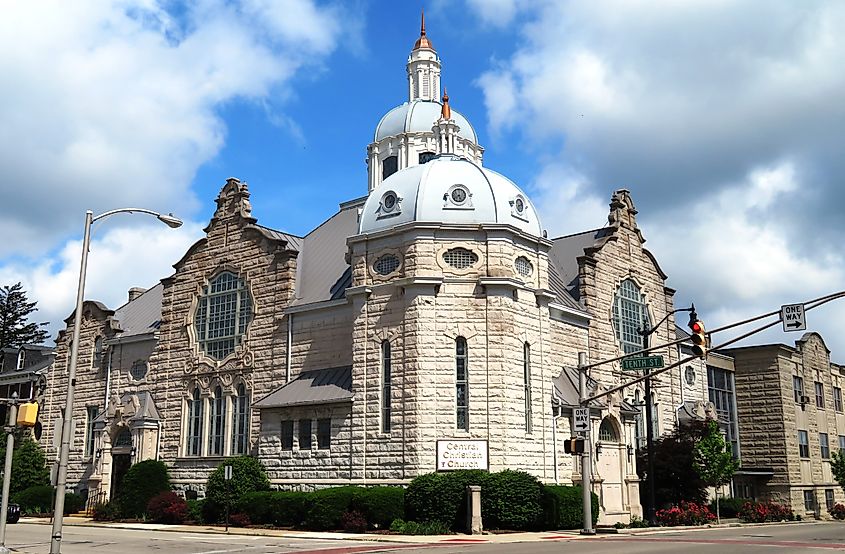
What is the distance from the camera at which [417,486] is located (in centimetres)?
3212

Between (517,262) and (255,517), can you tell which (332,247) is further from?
(255,517)

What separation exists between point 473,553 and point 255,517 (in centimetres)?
1714

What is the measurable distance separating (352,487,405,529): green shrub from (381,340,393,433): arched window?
10.3ft

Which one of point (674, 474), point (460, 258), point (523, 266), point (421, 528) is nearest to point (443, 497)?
point (421, 528)

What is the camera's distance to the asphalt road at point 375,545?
2222cm

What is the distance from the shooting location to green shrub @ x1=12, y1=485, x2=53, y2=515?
151 ft

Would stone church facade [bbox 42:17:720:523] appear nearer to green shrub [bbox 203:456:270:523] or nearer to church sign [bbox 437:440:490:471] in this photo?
church sign [bbox 437:440:490:471]

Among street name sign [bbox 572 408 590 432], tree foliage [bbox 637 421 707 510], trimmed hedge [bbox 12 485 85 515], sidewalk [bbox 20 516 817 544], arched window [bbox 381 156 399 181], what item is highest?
arched window [bbox 381 156 399 181]

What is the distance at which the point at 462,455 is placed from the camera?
110 feet

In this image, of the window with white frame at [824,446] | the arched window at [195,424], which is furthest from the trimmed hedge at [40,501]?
the window with white frame at [824,446]

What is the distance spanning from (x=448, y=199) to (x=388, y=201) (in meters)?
2.80

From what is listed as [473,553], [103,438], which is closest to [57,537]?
[473,553]

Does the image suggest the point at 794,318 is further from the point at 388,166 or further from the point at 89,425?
the point at 89,425

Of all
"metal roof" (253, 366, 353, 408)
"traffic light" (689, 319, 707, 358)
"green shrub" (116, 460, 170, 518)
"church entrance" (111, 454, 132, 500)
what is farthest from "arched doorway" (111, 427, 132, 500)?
"traffic light" (689, 319, 707, 358)
